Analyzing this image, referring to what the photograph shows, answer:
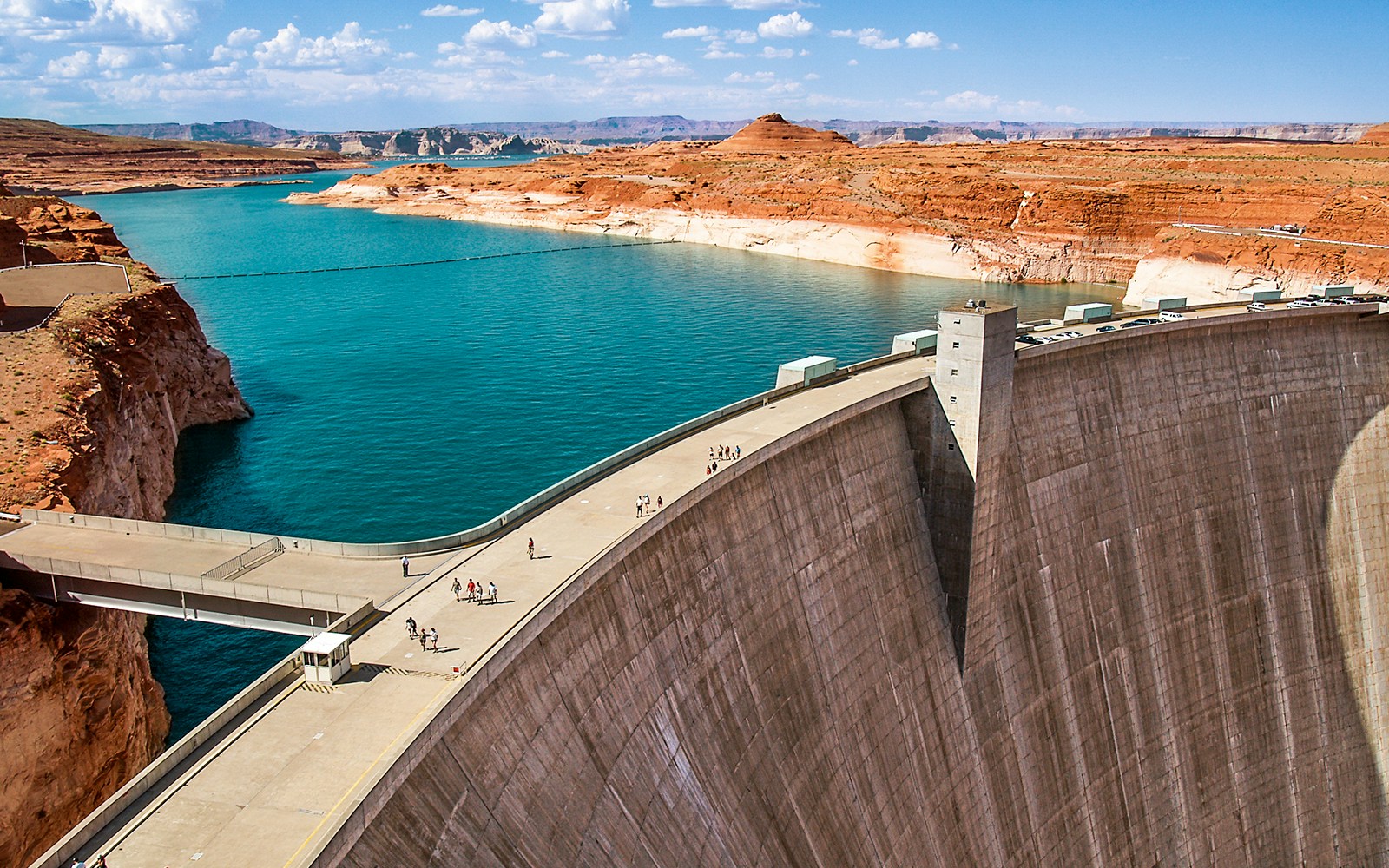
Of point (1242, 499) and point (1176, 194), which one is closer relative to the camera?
point (1242, 499)

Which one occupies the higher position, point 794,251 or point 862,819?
point 794,251

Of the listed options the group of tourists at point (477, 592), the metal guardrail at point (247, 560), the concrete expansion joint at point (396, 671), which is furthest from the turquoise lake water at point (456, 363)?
the concrete expansion joint at point (396, 671)

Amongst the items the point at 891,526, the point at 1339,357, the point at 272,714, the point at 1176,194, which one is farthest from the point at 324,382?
the point at 1176,194

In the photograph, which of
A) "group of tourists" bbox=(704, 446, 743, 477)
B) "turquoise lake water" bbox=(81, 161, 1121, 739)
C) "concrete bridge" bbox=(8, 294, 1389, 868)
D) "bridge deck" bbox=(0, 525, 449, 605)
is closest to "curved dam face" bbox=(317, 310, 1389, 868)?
"concrete bridge" bbox=(8, 294, 1389, 868)

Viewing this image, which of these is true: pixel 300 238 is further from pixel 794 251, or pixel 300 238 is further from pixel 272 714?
pixel 272 714

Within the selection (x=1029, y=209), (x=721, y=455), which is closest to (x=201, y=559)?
(x=721, y=455)
